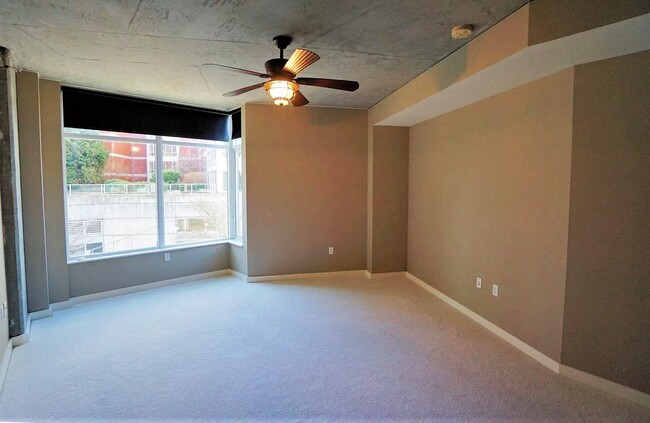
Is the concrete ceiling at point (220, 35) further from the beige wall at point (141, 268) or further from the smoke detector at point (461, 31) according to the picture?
the beige wall at point (141, 268)

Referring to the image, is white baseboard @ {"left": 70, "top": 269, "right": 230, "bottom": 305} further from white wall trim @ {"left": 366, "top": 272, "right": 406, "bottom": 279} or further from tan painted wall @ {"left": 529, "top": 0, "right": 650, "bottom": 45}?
tan painted wall @ {"left": 529, "top": 0, "right": 650, "bottom": 45}

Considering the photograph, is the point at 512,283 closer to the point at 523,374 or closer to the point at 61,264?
the point at 523,374

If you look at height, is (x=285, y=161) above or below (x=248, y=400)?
above

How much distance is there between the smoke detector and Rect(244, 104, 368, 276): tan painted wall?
2.52 meters

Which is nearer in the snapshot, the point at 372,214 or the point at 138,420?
the point at 138,420

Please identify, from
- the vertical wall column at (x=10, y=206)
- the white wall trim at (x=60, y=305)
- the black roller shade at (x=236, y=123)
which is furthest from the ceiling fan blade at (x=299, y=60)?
the white wall trim at (x=60, y=305)

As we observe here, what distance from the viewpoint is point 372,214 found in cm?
488

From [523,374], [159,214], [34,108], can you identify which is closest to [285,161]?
[159,214]

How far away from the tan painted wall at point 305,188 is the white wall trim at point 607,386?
2.99 metres

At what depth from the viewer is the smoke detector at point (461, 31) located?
234cm

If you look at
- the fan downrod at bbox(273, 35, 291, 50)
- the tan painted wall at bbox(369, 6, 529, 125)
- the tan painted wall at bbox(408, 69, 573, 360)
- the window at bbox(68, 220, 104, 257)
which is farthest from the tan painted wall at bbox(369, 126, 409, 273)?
the window at bbox(68, 220, 104, 257)

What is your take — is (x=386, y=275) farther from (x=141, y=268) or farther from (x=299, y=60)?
(x=299, y=60)

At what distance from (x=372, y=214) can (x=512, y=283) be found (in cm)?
223

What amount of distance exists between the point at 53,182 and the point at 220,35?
2.69 m
